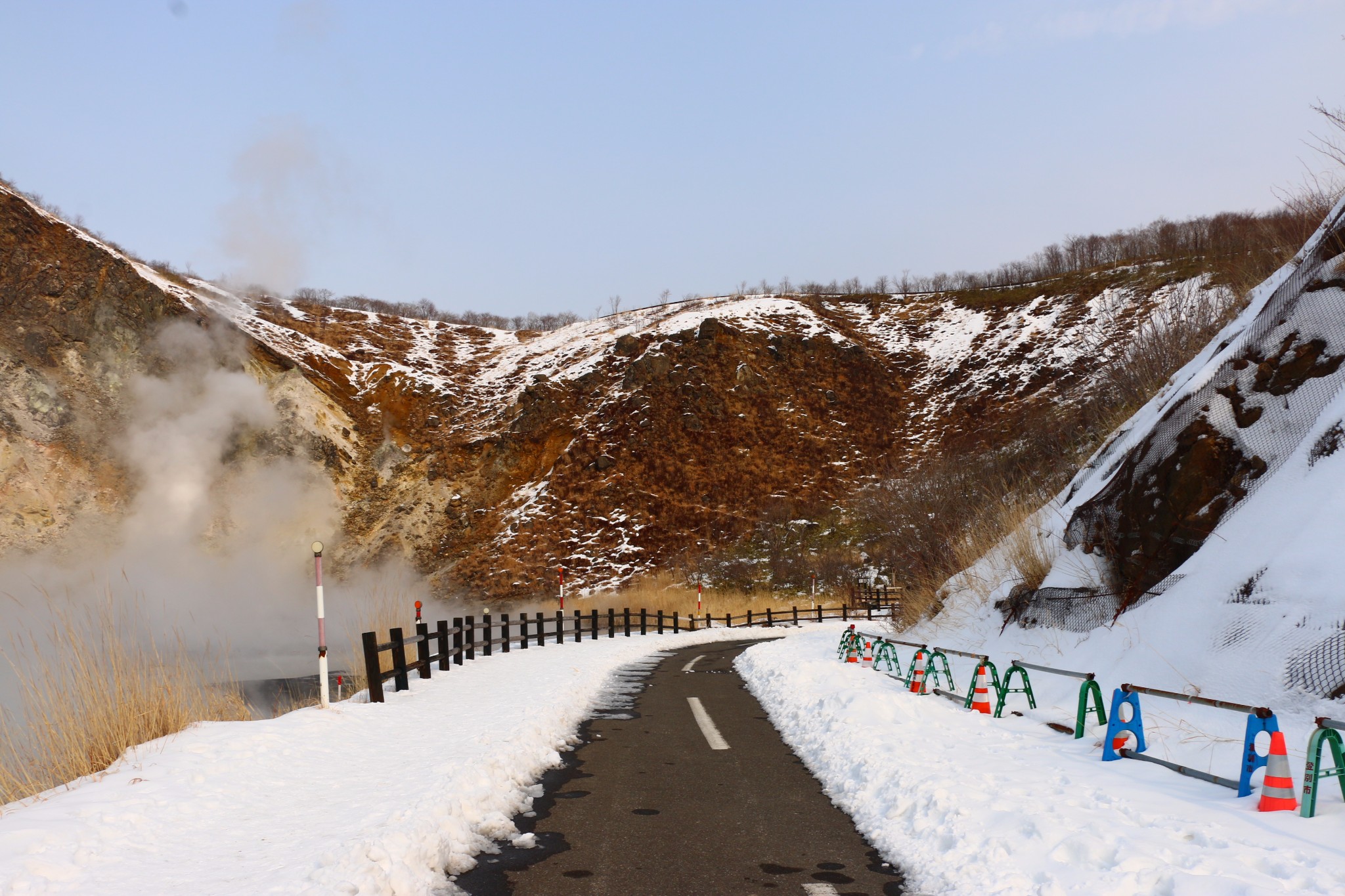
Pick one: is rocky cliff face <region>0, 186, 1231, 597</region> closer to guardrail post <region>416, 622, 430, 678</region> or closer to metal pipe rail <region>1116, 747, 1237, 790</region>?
guardrail post <region>416, 622, 430, 678</region>

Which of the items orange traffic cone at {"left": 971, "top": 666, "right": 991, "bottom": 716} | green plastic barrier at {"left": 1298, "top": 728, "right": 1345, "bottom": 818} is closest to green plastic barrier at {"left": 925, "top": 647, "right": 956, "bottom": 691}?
orange traffic cone at {"left": 971, "top": 666, "right": 991, "bottom": 716}

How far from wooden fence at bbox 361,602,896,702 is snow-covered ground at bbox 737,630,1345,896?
21.0 ft

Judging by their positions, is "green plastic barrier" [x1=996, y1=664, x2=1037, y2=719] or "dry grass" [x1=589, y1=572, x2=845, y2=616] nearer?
"green plastic barrier" [x1=996, y1=664, x2=1037, y2=719]

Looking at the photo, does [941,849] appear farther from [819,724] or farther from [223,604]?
[223,604]

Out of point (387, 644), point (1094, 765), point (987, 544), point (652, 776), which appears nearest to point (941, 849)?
point (1094, 765)

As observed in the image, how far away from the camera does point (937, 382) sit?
71812 millimetres

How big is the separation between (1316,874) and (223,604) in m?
47.1

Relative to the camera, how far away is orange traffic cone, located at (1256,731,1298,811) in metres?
4.85

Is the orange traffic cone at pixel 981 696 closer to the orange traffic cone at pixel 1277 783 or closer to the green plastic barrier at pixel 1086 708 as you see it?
the green plastic barrier at pixel 1086 708

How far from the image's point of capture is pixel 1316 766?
15.4ft

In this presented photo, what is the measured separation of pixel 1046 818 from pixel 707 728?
210 inches

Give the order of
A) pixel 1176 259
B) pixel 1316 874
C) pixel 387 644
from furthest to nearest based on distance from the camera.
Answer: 1. pixel 1176 259
2. pixel 387 644
3. pixel 1316 874

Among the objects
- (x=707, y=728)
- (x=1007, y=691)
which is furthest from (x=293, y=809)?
(x=1007, y=691)

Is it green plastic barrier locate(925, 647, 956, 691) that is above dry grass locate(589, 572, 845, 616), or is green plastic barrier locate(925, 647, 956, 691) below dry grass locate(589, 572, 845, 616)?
above
